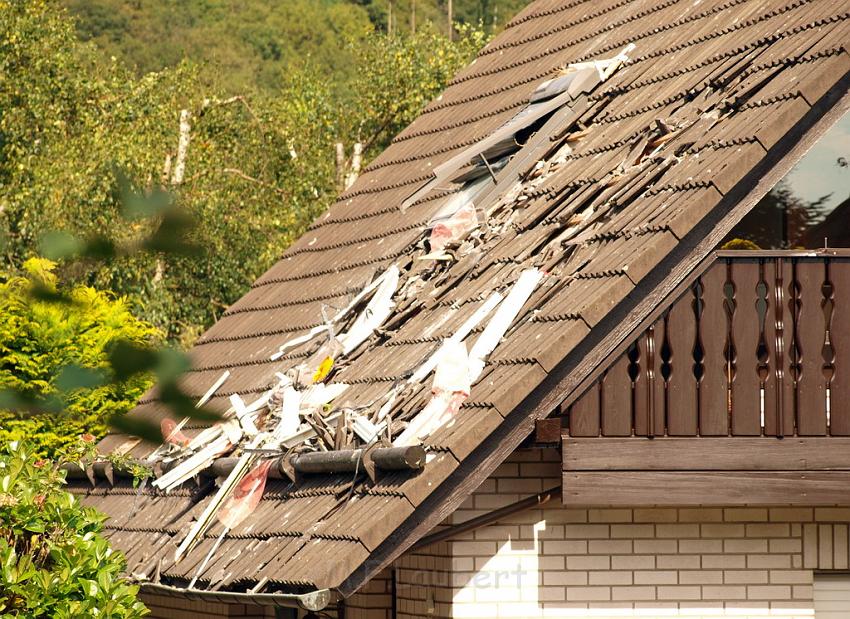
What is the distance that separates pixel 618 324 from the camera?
7.78 metres

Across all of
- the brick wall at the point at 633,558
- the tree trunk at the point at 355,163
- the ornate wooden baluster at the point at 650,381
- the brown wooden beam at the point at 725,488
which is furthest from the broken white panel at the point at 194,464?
the tree trunk at the point at 355,163

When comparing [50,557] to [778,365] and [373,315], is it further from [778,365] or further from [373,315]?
[778,365]

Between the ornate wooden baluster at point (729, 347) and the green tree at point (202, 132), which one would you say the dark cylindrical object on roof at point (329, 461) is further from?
the green tree at point (202, 132)

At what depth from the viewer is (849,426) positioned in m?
7.94

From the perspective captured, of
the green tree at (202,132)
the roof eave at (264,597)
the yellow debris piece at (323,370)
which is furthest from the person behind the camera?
the green tree at (202,132)

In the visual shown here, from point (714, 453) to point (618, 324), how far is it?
2.60 ft

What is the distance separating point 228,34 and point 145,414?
45.3m

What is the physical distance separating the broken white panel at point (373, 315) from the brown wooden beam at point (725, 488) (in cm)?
220

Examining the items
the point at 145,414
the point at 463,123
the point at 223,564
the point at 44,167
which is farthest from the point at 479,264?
the point at 44,167

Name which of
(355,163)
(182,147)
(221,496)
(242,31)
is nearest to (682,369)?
(221,496)

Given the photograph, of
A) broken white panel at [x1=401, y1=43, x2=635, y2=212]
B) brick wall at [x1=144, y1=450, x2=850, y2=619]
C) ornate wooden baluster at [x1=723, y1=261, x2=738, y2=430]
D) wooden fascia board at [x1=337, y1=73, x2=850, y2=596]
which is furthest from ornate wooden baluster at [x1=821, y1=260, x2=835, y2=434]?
broken white panel at [x1=401, y1=43, x2=635, y2=212]

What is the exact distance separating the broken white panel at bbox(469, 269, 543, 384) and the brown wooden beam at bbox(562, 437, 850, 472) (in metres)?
0.57

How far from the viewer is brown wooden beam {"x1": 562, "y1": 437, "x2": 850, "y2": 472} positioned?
786cm

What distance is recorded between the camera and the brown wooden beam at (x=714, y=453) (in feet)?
25.8
